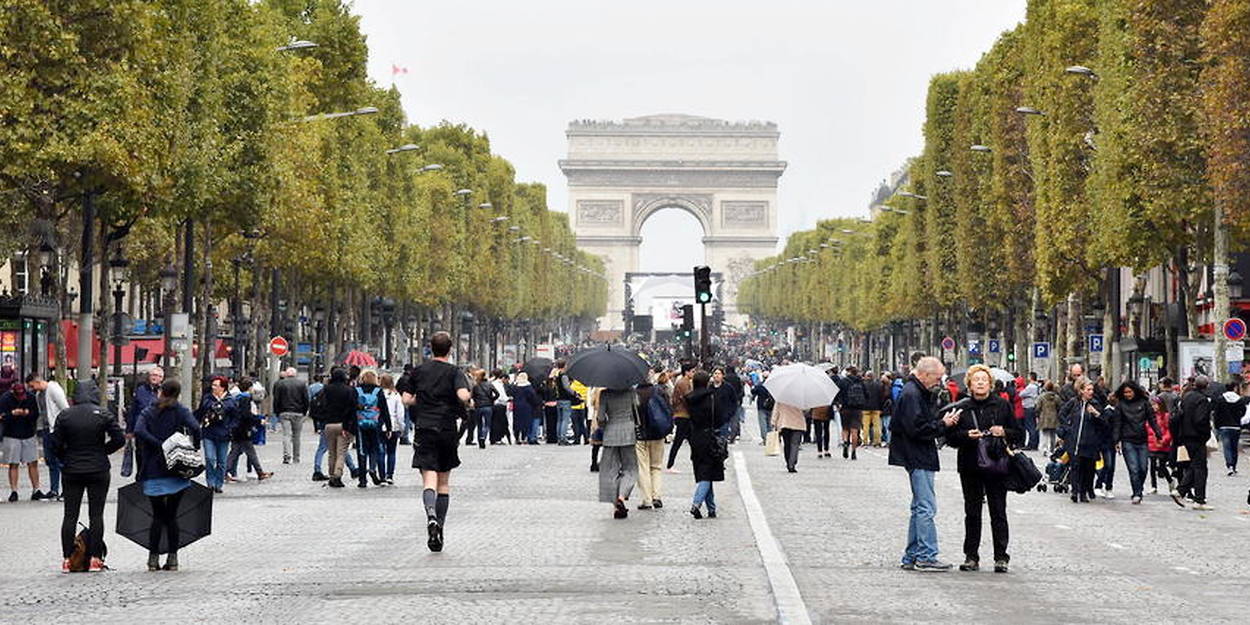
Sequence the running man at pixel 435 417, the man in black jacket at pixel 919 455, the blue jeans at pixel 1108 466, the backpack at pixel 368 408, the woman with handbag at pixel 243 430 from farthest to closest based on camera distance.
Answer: the woman with handbag at pixel 243 430, the backpack at pixel 368 408, the blue jeans at pixel 1108 466, the running man at pixel 435 417, the man in black jacket at pixel 919 455

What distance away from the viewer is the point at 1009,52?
67.8 meters

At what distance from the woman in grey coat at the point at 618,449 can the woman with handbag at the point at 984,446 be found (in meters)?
6.85

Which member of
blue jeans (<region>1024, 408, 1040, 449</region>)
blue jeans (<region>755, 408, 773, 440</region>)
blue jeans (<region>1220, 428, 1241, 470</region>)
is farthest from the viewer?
blue jeans (<region>755, 408, 773, 440</region>)

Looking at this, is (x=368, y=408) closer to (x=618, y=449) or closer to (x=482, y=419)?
(x=618, y=449)

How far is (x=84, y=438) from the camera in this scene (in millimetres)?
19906

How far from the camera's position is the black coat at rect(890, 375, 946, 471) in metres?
18.5

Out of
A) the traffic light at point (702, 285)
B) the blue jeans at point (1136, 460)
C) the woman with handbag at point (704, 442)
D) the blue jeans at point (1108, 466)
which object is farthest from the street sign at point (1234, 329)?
the woman with handbag at point (704, 442)

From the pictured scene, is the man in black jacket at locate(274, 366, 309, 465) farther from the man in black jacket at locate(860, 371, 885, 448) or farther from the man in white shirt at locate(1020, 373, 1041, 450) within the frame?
the man in white shirt at locate(1020, 373, 1041, 450)

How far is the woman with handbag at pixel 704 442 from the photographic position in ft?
81.3

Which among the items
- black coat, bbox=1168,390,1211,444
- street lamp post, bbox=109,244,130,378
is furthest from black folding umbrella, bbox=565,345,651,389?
street lamp post, bbox=109,244,130,378

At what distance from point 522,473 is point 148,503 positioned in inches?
Answer: 699

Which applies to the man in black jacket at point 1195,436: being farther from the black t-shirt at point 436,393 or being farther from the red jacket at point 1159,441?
the black t-shirt at point 436,393

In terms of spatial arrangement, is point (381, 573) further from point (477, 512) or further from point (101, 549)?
point (477, 512)

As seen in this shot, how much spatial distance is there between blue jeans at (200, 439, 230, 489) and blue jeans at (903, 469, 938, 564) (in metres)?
14.3
